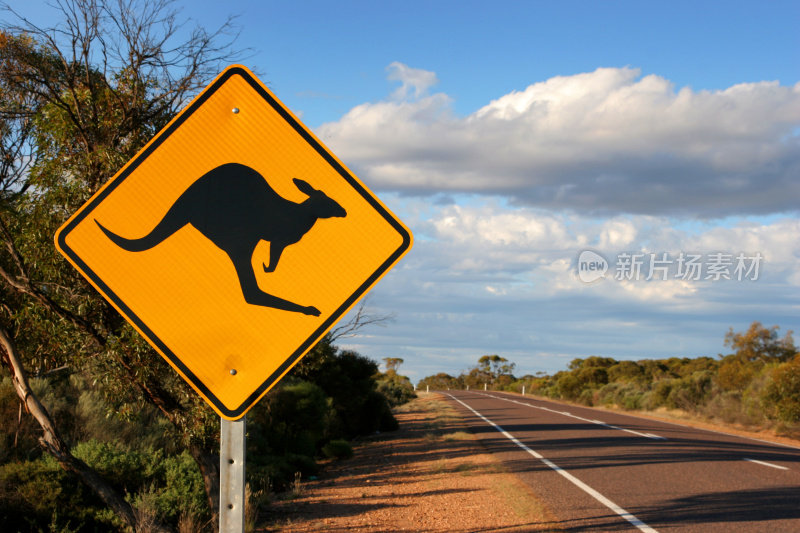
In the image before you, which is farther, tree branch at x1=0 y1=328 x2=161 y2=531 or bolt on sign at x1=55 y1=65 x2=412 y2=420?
tree branch at x1=0 y1=328 x2=161 y2=531

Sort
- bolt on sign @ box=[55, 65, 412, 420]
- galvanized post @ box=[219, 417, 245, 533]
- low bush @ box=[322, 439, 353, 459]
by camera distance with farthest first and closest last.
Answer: low bush @ box=[322, 439, 353, 459]
bolt on sign @ box=[55, 65, 412, 420]
galvanized post @ box=[219, 417, 245, 533]

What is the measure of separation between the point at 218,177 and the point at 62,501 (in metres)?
6.33

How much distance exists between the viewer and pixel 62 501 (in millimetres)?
7297

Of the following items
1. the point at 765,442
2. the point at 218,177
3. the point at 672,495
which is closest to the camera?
the point at 218,177

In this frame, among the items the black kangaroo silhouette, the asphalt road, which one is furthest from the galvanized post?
the asphalt road

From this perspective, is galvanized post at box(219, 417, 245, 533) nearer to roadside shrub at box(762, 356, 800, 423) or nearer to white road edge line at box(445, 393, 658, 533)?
white road edge line at box(445, 393, 658, 533)

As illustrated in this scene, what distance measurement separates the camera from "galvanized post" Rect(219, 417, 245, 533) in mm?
2215

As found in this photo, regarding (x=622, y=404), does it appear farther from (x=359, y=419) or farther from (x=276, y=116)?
(x=276, y=116)

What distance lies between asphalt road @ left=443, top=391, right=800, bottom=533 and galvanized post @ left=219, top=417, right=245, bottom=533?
6515mm

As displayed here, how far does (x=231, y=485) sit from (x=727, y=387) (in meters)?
31.6

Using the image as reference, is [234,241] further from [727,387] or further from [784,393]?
[727,387]

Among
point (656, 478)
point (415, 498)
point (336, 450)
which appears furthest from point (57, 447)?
point (336, 450)

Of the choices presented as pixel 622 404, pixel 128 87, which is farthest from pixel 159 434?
pixel 622 404

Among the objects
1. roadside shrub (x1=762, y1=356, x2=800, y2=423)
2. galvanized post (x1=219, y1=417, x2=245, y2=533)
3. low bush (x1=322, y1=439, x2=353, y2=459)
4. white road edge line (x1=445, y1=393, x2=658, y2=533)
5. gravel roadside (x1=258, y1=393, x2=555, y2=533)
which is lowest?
low bush (x1=322, y1=439, x2=353, y2=459)
